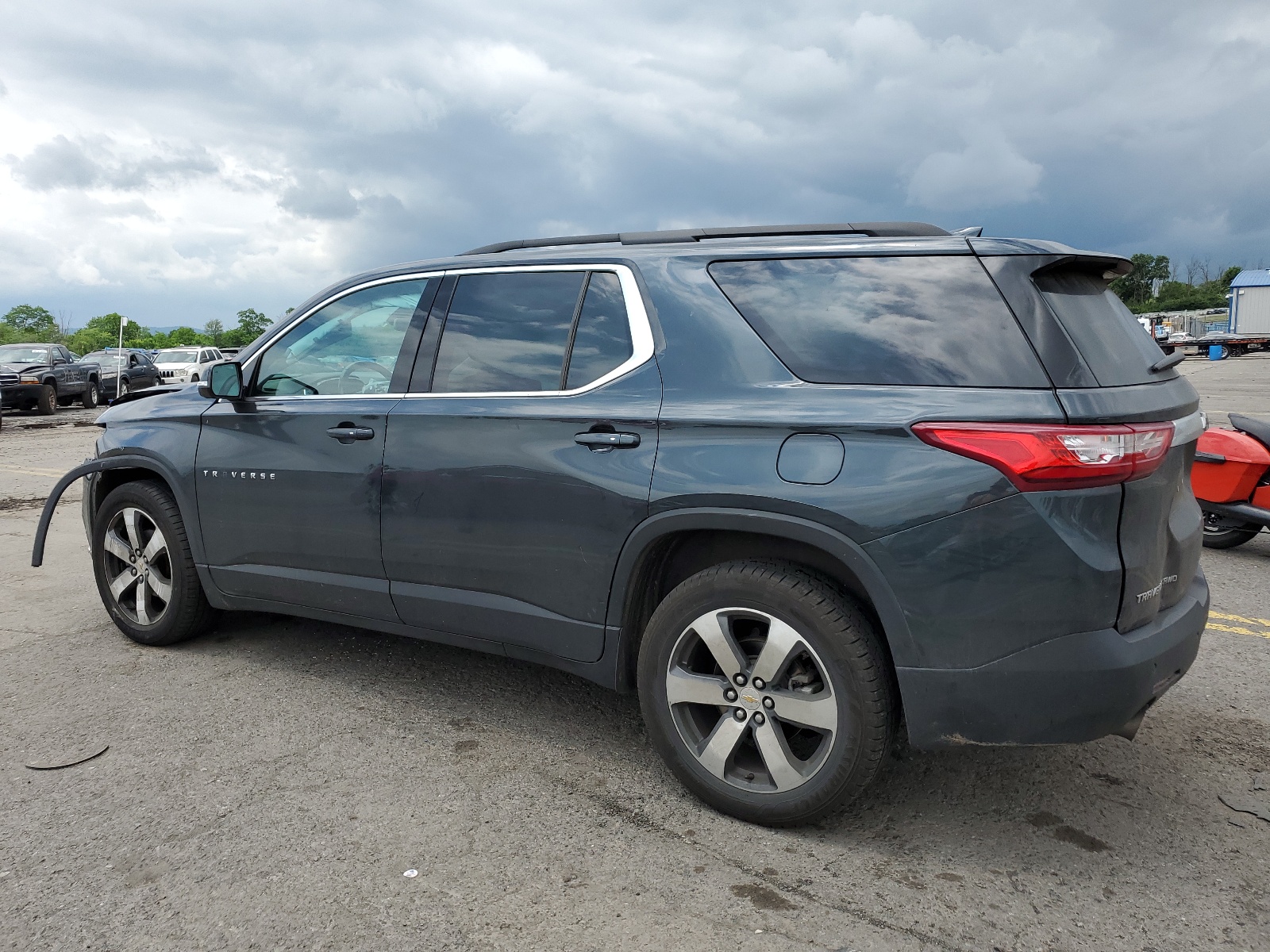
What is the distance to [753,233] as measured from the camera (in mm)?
3408

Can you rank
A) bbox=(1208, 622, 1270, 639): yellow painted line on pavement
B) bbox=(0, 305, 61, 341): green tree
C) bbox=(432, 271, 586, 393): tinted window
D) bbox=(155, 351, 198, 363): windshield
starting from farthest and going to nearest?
1. bbox=(0, 305, 61, 341): green tree
2. bbox=(155, 351, 198, 363): windshield
3. bbox=(1208, 622, 1270, 639): yellow painted line on pavement
4. bbox=(432, 271, 586, 393): tinted window

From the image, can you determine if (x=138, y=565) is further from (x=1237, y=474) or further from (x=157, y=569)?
(x=1237, y=474)

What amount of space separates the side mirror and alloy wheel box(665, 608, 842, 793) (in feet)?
7.88

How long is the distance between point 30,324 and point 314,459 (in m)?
125

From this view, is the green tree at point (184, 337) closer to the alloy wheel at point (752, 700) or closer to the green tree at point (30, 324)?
the green tree at point (30, 324)

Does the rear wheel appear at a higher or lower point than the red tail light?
lower

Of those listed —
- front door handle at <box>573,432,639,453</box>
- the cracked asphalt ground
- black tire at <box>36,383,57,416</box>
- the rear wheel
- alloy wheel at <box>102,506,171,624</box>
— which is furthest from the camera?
black tire at <box>36,383,57,416</box>

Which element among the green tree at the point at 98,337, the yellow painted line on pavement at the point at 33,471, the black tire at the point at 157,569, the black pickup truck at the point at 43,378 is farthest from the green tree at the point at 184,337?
the black tire at the point at 157,569

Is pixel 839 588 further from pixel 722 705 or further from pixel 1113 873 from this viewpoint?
pixel 1113 873

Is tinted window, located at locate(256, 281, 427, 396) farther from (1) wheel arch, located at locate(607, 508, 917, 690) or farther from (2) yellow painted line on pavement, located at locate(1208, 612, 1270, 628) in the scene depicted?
(2) yellow painted line on pavement, located at locate(1208, 612, 1270, 628)

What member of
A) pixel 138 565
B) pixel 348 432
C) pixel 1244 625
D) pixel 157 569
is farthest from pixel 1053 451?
pixel 138 565

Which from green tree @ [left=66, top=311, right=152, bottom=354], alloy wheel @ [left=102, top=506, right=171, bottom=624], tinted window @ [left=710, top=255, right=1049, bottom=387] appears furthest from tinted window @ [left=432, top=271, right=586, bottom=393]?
green tree @ [left=66, top=311, right=152, bottom=354]

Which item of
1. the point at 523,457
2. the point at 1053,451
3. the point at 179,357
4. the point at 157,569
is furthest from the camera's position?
the point at 179,357

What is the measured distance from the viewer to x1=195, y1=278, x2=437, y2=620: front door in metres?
3.86
